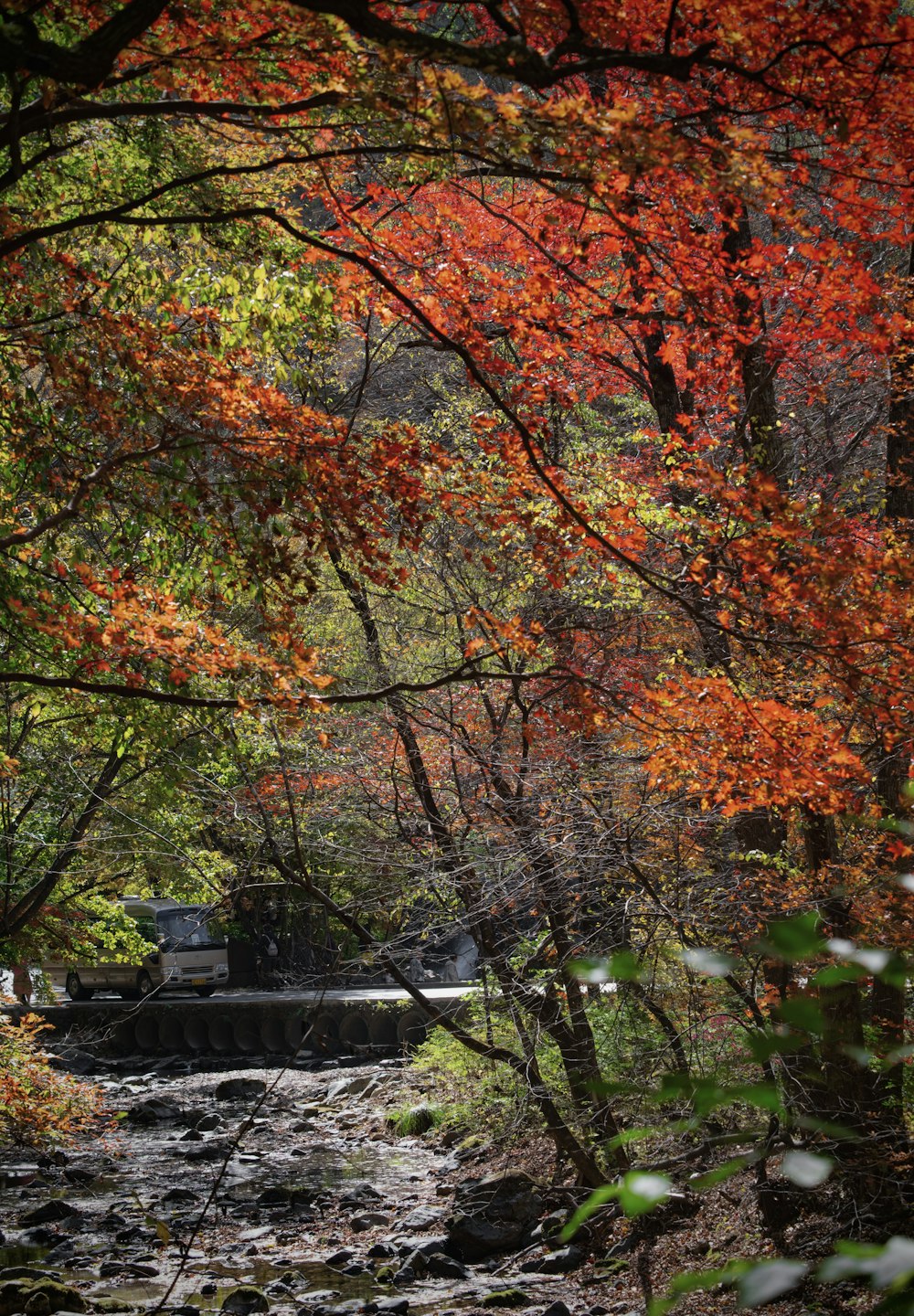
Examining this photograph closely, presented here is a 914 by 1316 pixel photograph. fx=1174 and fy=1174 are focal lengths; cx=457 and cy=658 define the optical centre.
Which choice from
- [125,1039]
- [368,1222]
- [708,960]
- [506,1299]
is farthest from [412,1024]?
[708,960]

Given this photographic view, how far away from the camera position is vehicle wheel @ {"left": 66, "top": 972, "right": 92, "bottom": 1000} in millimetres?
30703

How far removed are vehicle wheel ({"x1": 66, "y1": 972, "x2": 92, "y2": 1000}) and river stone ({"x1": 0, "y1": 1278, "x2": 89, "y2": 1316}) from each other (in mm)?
20984

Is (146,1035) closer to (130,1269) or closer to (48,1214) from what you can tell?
(48,1214)

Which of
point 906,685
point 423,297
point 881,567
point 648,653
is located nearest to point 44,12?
point 423,297

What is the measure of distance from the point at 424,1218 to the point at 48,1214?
4663 mm

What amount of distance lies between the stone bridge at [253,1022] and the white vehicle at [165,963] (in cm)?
56

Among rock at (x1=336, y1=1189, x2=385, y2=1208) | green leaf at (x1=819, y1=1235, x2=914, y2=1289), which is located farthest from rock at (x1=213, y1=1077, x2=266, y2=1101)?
green leaf at (x1=819, y1=1235, x2=914, y2=1289)

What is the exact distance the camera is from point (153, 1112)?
803 inches

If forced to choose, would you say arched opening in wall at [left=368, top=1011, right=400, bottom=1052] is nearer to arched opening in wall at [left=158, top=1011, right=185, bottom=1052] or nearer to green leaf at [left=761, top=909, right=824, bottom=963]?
arched opening in wall at [left=158, top=1011, right=185, bottom=1052]

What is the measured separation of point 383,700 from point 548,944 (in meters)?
2.88

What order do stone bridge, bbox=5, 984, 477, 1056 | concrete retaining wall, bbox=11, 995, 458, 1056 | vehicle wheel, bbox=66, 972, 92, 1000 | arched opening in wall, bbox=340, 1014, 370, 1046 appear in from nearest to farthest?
stone bridge, bbox=5, 984, 477, 1056
concrete retaining wall, bbox=11, 995, 458, 1056
arched opening in wall, bbox=340, 1014, 370, 1046
vehicle wheel, bbox=66, 972, 92, 1000

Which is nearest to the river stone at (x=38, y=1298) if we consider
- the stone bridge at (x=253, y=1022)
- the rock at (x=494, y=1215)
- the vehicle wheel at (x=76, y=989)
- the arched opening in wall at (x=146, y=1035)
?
the rock at (x=494, y=1215)

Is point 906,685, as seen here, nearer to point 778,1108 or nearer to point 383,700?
point 383,700

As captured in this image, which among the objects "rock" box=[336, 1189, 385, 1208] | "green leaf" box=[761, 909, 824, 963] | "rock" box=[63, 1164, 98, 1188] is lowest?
"rock" box=[336, 1189, 385, 1208]
